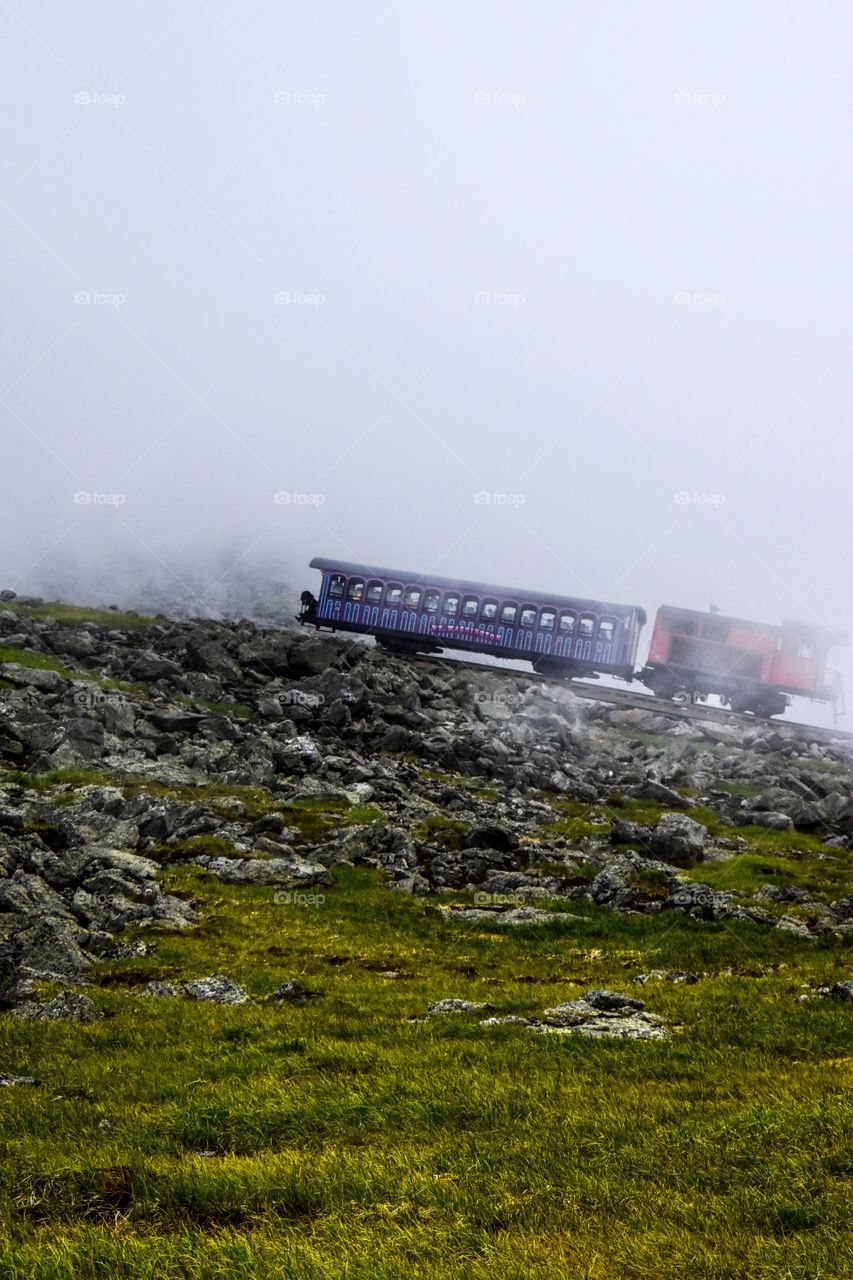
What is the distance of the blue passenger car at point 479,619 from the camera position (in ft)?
210

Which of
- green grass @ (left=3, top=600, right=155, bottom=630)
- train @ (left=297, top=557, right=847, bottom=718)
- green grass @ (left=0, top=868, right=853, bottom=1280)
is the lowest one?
green grass @ (left=0, top=868, right=853, bottom=1280)

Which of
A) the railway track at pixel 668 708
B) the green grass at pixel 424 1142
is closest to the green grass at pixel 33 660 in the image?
the railway track at pixel 668 708

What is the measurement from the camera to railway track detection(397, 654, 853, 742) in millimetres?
58562

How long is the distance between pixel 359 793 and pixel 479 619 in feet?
99.3

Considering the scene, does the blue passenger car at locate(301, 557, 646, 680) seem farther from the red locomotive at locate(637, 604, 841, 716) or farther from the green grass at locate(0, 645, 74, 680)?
the green grass at locate(0, 645, 74, 680)

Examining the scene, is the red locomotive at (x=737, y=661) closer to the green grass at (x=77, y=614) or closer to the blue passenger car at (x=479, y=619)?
the blue passenger car at (x=479, y=619)

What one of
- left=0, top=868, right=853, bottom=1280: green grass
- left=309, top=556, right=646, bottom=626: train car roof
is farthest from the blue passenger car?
left=0, top=868, right=853, bottom=1280: green grass

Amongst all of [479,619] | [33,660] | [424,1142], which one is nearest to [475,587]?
[479,619]

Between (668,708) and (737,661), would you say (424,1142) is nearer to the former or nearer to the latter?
(668,708)

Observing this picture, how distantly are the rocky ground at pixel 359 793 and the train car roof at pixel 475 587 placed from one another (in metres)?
6.24

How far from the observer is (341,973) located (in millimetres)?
18156

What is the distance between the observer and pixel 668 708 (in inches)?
2329

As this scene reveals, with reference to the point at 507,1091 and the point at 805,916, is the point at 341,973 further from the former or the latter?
the point at 805,916

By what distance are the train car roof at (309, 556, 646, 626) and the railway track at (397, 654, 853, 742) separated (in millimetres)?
5458
